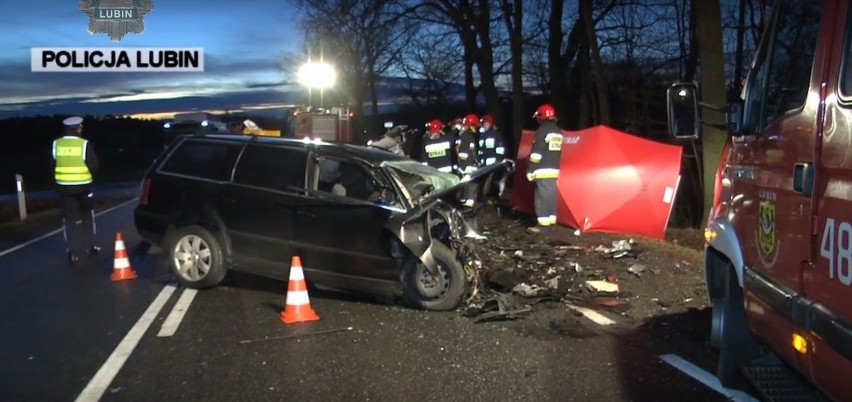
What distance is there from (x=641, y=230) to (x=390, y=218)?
5.49 metres

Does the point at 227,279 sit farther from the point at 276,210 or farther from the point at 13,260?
the point at 13,260

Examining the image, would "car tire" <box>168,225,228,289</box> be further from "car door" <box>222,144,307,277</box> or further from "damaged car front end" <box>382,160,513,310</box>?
"damaged car front end" <box>382,160,513,310</box>

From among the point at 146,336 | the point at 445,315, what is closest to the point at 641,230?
the point at 445,315

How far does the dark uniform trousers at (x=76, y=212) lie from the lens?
10.6 metres

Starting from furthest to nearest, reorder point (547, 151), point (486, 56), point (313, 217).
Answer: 1. point (486, 56)
2. point (547, 151)
3. point (313, 217)

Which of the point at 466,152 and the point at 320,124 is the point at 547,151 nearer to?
the point at 466,152

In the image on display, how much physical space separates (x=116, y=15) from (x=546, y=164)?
9.74 meters

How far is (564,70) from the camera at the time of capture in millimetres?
26891

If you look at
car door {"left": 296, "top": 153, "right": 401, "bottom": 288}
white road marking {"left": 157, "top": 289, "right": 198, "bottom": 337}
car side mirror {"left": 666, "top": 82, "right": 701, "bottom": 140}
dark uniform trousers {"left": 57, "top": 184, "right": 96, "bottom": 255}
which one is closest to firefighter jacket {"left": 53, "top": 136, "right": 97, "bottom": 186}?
dark uniform trousers {"left": 57, "top": 184, "right": 96, "bottom": 255}

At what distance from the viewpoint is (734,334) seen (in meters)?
4.62

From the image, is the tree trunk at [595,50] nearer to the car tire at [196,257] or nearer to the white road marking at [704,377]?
the car tire at [196,257]

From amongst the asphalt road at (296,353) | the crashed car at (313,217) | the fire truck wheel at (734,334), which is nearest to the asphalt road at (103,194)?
the crashed car at (313,217)

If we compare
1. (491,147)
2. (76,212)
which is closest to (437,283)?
(76,212)

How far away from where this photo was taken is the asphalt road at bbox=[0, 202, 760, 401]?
5.16m
